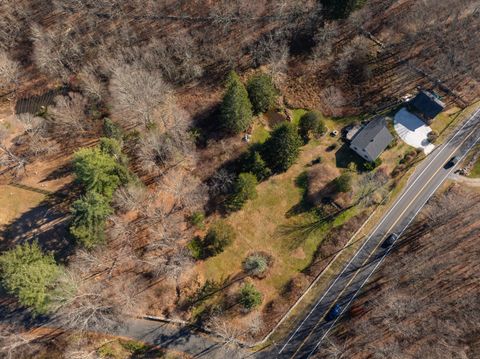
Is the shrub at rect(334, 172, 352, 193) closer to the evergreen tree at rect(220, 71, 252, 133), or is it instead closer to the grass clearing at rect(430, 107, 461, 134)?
the evergreen tree at rect(220, 71, 252, 133)

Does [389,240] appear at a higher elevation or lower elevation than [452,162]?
lower

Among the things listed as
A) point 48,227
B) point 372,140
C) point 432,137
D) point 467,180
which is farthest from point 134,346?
point 432,137

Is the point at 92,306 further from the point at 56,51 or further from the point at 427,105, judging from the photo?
the point at 427,105

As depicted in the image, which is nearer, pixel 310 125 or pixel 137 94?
pixel 137 94

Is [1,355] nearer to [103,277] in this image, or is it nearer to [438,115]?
[103,277]

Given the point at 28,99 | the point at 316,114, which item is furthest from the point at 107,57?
the point at 316,114

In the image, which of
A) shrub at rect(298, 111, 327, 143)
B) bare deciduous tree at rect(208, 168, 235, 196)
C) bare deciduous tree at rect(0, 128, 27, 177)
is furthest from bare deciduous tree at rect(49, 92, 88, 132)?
shrub at rect(298, 111, 327, 143)
